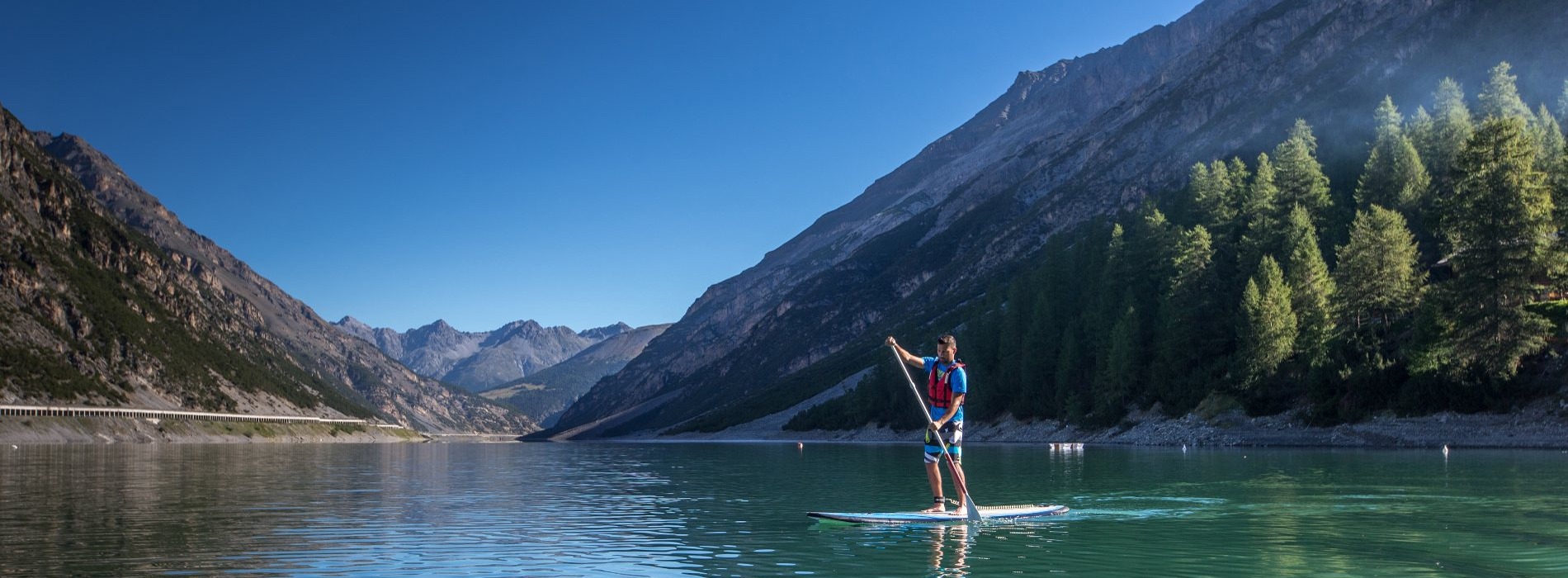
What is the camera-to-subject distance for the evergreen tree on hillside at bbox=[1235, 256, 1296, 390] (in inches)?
4008

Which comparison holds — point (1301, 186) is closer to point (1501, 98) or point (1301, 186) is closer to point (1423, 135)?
point (1423, 135)

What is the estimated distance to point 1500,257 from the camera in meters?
83.1

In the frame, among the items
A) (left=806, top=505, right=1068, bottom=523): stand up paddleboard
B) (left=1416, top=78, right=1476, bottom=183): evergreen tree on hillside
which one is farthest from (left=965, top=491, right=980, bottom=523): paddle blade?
(left=1416, top=78, right=1476, bottom=183): evergreen tree on hillside

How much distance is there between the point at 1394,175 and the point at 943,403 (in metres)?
114

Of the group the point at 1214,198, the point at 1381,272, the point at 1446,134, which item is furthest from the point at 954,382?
the point at 1446,134

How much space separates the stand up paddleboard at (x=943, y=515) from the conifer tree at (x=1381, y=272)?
7732 centimetres

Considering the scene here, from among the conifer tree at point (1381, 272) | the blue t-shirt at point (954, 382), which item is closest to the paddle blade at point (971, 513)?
the blue t-shirt at point (954, 382)

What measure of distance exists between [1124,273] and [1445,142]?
38256 millimetres

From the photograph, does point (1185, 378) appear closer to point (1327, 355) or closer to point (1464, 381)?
point (1327, 355)

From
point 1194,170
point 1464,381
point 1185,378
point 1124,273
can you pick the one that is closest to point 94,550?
point 1464,381

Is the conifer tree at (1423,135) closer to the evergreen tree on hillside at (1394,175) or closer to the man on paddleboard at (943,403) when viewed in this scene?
the evergreen tree on hillside at (1394,175)

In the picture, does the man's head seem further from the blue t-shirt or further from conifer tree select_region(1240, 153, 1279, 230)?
conifer tree select_region(1240, 153, 1279, 230)

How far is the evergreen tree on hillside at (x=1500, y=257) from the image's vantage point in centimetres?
8031

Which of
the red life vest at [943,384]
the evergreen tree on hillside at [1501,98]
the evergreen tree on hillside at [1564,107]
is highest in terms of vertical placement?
the evergreen tree on hillside at [1564,107]
